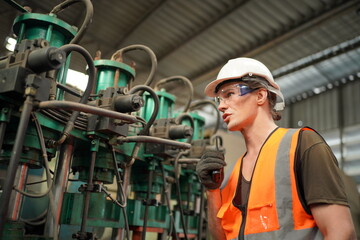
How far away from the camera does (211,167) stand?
135 centimetres

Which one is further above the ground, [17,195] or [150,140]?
[150,140]

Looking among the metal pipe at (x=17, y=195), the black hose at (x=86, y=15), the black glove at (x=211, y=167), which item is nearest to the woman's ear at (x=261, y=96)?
the black glove at (x=211, y=167)

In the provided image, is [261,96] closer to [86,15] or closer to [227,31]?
[86,15]

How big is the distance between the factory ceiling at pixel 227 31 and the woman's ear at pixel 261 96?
1390mm

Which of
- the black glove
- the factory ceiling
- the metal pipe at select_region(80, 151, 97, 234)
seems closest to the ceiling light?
the metal pipe at select_region(80, 151, 97, 234)

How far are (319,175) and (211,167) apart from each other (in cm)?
42

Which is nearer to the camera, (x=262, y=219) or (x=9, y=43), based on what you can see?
(x=262, y=219)

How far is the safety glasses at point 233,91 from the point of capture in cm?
142

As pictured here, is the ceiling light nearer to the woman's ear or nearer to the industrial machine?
the industrial machine

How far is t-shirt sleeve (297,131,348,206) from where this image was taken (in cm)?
104

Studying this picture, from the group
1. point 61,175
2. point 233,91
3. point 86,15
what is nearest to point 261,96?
point 233,91

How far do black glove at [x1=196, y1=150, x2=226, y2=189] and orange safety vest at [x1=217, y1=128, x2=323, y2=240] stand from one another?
16cm

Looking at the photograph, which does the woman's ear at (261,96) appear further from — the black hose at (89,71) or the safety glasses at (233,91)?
the black hose at (89,71)

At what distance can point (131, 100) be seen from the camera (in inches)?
59.5
